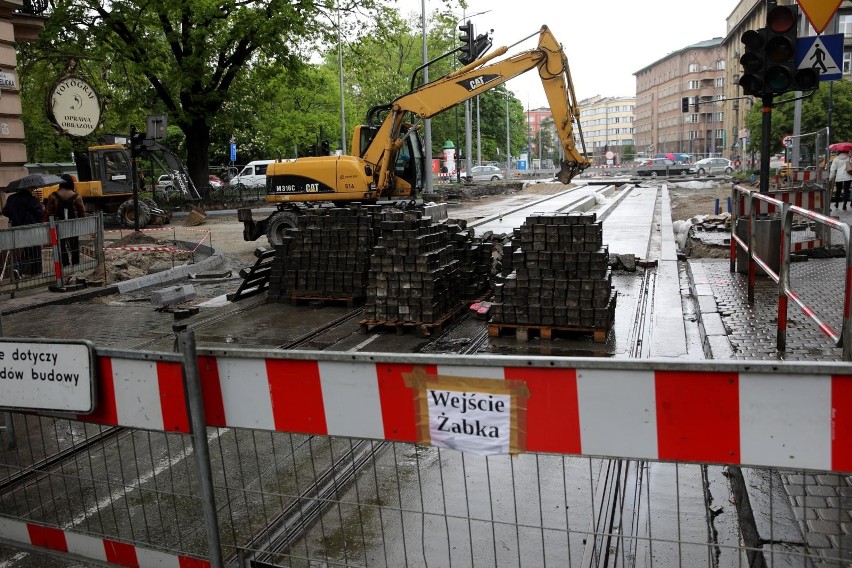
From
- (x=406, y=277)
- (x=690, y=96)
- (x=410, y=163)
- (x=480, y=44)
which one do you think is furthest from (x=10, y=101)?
(x=690, y=96)

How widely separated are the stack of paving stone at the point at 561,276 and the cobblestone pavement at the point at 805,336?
168cm

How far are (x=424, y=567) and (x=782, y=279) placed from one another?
18.7 feet

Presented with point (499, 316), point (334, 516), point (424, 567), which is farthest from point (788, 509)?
point (499, 316)

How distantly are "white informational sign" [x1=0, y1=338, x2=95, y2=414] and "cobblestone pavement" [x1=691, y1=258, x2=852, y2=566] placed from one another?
10.7ft

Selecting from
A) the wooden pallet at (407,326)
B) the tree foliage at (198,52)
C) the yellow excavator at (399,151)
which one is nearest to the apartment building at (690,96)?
the tree foliage at (198,52)

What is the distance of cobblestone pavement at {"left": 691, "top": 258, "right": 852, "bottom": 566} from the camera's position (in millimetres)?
4223

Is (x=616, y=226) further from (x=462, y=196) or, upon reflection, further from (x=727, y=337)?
(x=462, y=196)

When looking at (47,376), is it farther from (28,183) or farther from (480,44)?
(480,44)

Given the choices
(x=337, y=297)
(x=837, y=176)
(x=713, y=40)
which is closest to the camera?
(x=337, y=297)

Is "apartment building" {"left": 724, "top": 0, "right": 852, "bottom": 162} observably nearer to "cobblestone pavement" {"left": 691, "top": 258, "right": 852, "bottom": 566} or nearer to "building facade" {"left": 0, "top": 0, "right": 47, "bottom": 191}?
"cobblestone pavement" {"left": 691, "top": 258, "right": 852, "bottom": 566}

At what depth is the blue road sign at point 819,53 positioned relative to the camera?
1160 centimetres

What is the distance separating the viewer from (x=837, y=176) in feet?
71.2

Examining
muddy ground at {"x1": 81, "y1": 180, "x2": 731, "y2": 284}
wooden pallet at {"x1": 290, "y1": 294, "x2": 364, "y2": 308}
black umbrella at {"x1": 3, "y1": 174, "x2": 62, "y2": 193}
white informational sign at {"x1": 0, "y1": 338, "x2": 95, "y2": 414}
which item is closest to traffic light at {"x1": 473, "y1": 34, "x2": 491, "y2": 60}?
muddy ground at {"x1": 81, "y1": 180, "x2": 731, "y2": 284}

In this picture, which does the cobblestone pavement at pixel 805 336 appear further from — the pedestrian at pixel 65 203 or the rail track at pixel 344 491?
the pedestrian at pixel 65 203
